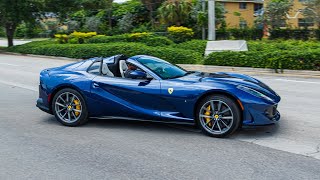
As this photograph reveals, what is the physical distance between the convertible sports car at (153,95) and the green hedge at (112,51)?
12.3 metres

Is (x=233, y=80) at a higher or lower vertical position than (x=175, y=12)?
lower

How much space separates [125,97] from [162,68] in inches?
32.9

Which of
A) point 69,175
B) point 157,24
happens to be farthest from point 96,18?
point 69,175

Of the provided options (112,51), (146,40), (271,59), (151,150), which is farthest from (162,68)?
(146,40)

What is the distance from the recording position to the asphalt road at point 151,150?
481 centimetres

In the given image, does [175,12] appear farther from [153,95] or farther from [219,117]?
[219,117]

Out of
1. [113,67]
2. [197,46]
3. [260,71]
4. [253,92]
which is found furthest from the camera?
[197,46]

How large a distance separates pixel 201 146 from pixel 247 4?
175 feet

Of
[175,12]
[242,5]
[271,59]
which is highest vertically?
[242,5]

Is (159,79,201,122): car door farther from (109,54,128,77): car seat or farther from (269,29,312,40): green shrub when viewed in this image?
(269,29,312,40): green shrub

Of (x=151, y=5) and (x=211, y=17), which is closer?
(x=211, y=17)

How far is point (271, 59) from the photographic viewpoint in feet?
52.3

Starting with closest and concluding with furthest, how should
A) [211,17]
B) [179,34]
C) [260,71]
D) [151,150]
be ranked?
1. [151,150]
2. [260,71]
3. [211,17]
4. [179,34]

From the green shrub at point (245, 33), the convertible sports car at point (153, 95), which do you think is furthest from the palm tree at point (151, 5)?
the convertible sports car at point (153, 95)
